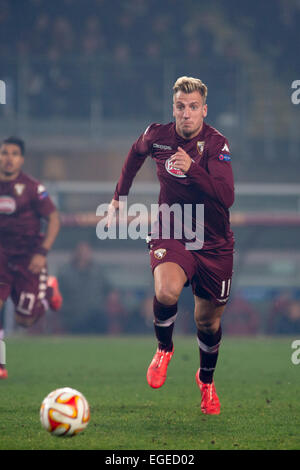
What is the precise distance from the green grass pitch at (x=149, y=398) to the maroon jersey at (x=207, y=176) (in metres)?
1.19

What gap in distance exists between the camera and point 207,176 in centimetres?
498

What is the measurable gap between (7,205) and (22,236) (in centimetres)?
33

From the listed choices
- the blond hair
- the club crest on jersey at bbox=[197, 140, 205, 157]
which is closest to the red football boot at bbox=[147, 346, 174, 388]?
the club crest on jersey at bbox=[197, 140, 205, 157]

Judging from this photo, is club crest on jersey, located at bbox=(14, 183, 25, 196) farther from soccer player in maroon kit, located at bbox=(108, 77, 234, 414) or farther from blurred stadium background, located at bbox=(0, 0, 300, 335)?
blurred stadium background, located at bbox=(0, 0, 300, 335)

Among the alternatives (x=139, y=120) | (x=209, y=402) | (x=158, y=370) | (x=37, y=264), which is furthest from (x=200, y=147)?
(x=139, y=120)

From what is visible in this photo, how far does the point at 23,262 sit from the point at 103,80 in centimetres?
850

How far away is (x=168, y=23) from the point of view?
709 inches

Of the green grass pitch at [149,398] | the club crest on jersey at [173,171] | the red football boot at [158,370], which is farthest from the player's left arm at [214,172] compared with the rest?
the green grass pitch at [149,398]

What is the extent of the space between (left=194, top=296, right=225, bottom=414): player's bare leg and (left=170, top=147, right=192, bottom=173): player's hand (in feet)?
3.30

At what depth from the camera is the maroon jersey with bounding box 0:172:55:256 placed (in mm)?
7633

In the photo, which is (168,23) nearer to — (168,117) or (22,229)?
(168,117)

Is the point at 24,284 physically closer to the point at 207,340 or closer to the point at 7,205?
the point at 7,205

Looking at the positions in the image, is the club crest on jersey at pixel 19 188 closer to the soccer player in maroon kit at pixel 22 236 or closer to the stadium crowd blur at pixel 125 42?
the soccer player in maroon kit at pixel 22 236

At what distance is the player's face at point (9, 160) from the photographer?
7.71 meters
